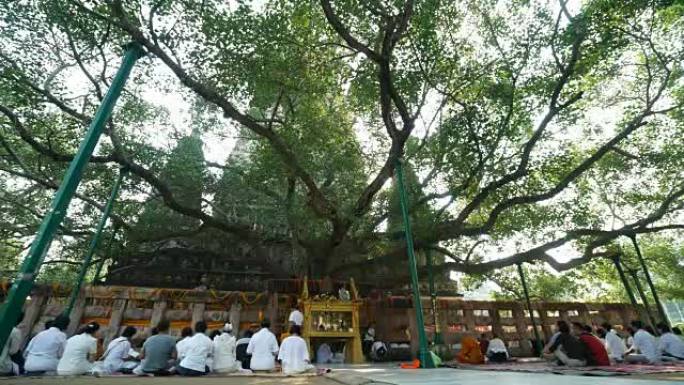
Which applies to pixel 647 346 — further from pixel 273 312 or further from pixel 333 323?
pixel 273 312

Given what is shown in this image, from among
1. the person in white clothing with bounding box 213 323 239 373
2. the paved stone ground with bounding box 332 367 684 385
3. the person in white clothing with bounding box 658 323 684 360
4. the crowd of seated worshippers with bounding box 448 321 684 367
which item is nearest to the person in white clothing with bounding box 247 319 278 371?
the person in white clothing with bounding box 213 323 239 373

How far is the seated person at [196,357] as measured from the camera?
258 inches

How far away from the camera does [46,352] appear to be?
6410 mm

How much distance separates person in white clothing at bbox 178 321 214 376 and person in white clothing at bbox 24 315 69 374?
2.05 meters

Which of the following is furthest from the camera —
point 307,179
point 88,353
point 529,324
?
point 529,324

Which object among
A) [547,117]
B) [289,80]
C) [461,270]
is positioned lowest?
[461,270]

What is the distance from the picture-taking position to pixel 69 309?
25.6 ft

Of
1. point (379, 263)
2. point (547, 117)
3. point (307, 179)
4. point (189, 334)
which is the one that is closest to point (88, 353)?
point (189, 334)

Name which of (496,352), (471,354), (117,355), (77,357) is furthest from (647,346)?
(77,357)

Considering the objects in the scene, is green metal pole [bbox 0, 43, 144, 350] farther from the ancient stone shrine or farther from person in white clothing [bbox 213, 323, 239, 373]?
the ancient stone shrine

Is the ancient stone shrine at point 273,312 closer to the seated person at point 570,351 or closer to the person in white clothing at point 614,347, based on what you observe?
the person in white clothing at point 614,347

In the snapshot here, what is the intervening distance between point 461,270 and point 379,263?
9.00 ft

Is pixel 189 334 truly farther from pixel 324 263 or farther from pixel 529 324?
pixel 529 324

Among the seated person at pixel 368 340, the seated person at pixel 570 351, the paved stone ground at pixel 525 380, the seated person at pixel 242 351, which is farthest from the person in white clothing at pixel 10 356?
the seated person at pixel 570 351
